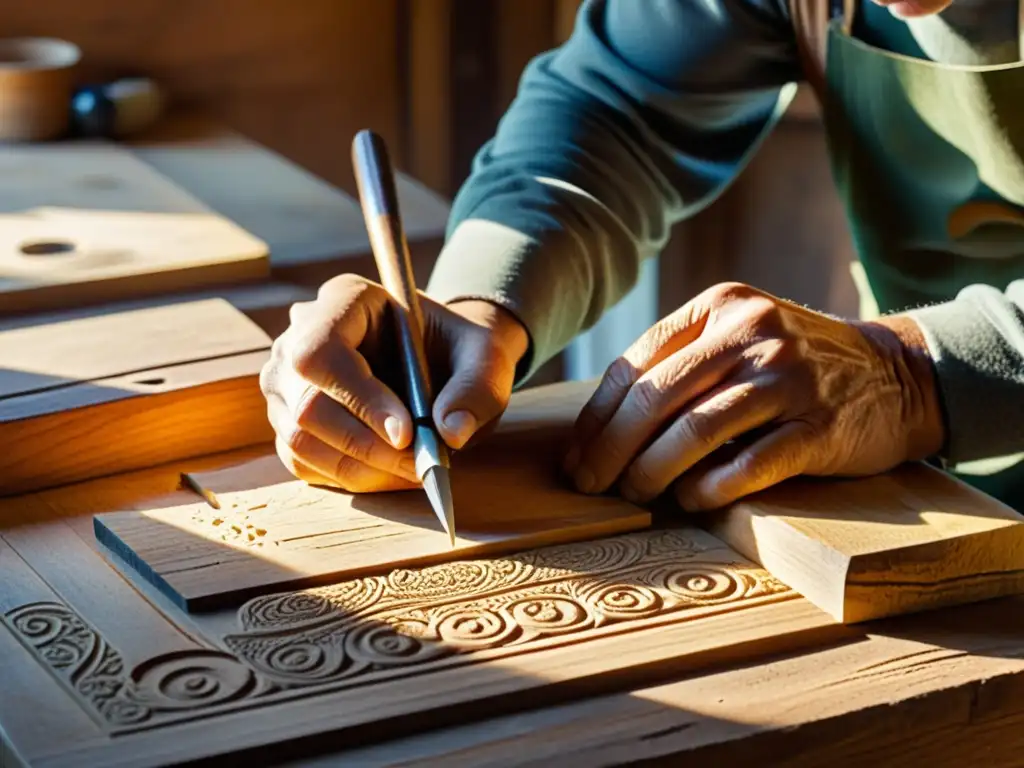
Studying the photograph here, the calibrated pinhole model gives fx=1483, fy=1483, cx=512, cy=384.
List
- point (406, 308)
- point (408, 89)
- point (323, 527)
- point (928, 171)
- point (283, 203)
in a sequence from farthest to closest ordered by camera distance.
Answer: point (408, 89)
point (283, 203)
point (928, 171)
point (406, 308)
point (323, 527)

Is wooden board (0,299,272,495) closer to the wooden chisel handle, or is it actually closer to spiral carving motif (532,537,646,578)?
the wooden chisel handle

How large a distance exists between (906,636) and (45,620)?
582 millimetres

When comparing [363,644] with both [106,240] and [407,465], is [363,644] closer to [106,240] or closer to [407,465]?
[407,465]

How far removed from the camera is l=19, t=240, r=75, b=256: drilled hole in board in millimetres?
1691

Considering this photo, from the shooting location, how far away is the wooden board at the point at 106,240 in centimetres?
159

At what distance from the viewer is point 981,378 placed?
3.92 ft

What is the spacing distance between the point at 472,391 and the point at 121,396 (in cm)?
30

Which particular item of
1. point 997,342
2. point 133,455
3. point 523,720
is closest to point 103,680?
point 523,720

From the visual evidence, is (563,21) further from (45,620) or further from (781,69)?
(45,620)

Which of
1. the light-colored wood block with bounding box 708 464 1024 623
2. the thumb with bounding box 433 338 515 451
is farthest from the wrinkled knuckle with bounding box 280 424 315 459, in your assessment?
the light-colored wood block with bounding box 708 464 1024 623

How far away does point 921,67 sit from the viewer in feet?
4.53

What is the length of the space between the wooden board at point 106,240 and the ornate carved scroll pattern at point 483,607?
68 centimetres

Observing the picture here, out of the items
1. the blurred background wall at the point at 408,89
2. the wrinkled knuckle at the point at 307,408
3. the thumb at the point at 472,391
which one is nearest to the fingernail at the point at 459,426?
the thumb at the point at 472,391

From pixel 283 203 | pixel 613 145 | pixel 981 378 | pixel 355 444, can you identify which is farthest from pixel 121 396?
pixel 283 203
